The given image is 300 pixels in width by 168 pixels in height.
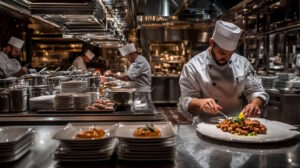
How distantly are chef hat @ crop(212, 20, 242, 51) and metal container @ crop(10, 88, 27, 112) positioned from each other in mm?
1643

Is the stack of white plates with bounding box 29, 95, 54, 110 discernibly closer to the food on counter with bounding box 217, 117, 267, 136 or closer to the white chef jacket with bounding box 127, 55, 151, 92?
the food on counter with bounding box 217, 117, 267, 136

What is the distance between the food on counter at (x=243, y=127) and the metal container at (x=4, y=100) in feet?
5.64

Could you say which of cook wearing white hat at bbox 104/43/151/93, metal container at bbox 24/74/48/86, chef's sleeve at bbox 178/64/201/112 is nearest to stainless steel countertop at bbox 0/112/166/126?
chef's sleeve at bbox 178/64/201/112

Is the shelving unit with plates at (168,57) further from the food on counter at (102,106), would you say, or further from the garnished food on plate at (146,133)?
the garnished food on plate at (146,133)

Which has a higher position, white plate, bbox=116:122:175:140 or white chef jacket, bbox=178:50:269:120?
white chef jacket, bbox=178:50:269:120

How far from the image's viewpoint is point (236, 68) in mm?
2746

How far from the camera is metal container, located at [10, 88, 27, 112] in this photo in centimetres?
255

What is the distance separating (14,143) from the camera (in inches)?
55.6

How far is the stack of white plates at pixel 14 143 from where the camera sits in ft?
4.59

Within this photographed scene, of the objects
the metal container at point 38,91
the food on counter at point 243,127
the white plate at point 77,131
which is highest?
the metal container at point 38,91

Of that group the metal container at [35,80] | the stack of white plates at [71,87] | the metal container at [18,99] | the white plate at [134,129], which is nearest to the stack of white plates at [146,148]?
the white plate at [134,129]

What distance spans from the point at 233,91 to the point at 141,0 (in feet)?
11.1

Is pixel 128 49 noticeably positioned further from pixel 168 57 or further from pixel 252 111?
pixel 168 57

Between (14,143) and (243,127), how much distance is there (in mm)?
1215
